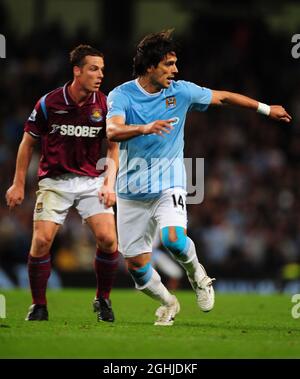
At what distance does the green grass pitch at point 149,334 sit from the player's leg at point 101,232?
0.23 metres

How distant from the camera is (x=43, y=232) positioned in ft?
29.4

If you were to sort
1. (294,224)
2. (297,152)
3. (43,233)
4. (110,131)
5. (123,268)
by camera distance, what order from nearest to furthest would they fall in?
1. (110,131)
2. (43,233)
3. (123,268)
4. (294,224)
5. (297,152)

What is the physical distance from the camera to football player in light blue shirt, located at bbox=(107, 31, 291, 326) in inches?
335

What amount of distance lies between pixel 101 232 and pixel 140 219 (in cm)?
58

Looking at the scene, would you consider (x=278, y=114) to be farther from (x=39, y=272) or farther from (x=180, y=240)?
(x=39, y=272)

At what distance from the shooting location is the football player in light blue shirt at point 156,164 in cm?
851

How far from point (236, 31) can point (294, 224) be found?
5799 mm

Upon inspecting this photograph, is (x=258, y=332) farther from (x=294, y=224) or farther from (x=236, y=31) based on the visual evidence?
(x=236, y=31)

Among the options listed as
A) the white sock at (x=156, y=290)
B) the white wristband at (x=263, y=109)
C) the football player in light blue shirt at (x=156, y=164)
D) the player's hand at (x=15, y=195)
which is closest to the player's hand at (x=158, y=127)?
the football player in light blue shirt at (x=156, y=164)

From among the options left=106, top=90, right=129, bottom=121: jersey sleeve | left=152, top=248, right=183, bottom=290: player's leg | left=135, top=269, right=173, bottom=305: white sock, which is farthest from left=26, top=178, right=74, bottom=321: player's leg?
left=152, top=248, right=183, bottom=290: player's leg

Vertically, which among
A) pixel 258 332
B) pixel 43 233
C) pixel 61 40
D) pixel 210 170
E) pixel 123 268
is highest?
pixel 61 40

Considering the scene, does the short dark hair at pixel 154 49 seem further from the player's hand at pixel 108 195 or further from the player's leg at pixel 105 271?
the player's leg at pixel 105 271

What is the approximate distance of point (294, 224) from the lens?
19.1m

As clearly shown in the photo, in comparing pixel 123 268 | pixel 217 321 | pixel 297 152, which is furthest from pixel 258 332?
pixel 297 152
